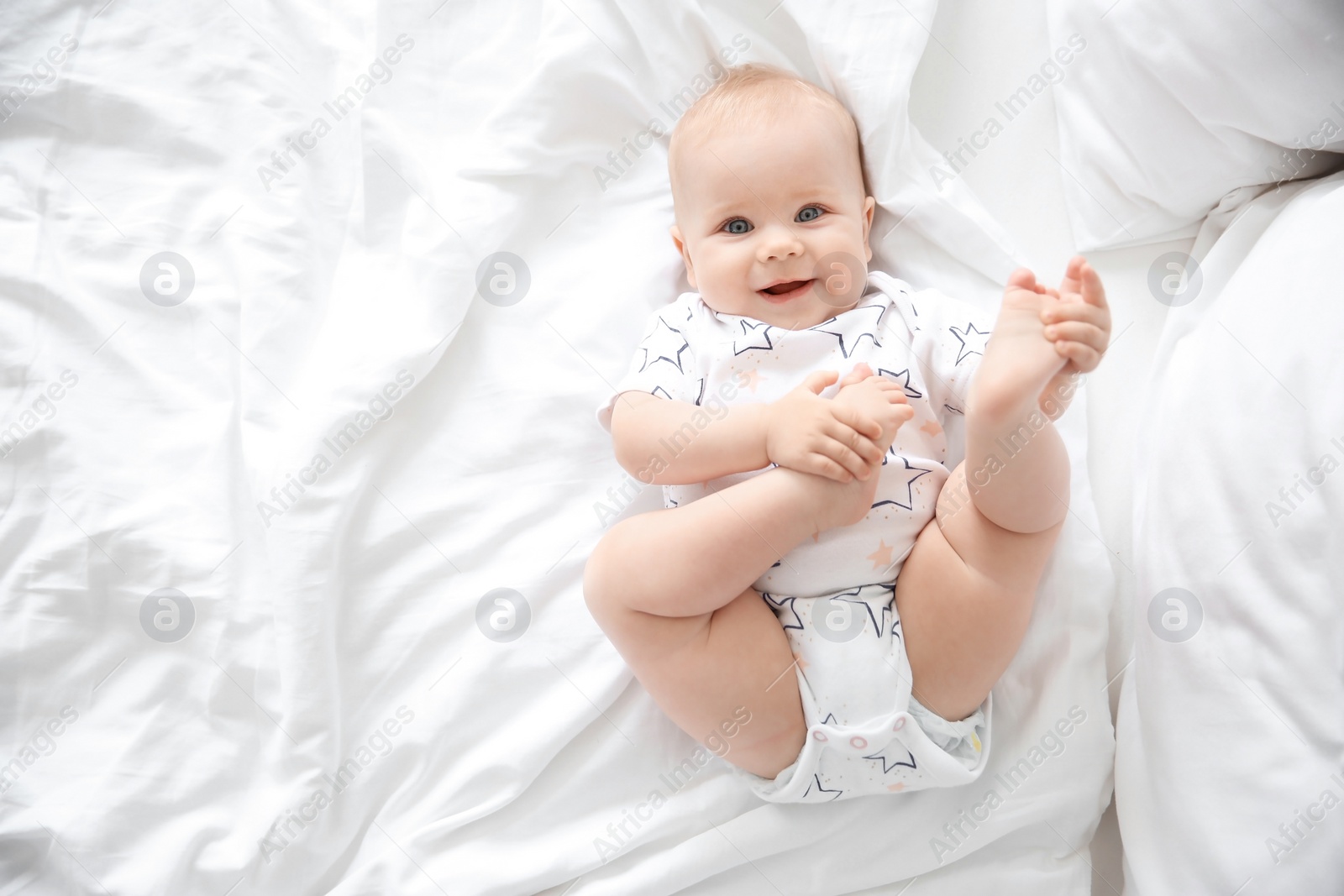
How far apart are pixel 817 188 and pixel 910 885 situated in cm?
97

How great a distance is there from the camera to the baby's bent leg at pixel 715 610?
106 centimetres

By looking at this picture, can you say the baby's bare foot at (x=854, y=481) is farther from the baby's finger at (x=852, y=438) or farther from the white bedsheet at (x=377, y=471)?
the white bedsheet at (x=377, y=471)

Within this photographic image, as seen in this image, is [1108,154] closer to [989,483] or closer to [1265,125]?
[1265,125]

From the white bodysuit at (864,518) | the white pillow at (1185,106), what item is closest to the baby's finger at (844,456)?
the white bodysuit at (864,518)

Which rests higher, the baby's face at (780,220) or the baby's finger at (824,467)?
the baby's face at (780,220)

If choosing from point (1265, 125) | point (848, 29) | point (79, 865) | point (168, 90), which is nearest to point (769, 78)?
point (848, 29)

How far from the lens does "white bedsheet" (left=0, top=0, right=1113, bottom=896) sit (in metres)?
1.18

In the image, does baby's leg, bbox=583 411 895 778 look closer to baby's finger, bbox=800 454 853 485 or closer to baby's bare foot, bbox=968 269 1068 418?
baby's finger, bbox=800 454 853 485

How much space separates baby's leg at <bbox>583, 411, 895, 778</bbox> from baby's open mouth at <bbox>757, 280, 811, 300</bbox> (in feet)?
0.96

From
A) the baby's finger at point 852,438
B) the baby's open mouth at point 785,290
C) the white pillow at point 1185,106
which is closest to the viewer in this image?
the baby's finger at point 852,438

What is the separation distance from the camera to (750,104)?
1263 mm

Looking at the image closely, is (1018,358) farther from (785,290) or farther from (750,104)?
(750,104)

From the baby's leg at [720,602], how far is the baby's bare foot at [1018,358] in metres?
0.15

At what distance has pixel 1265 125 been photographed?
1196 millimetres
